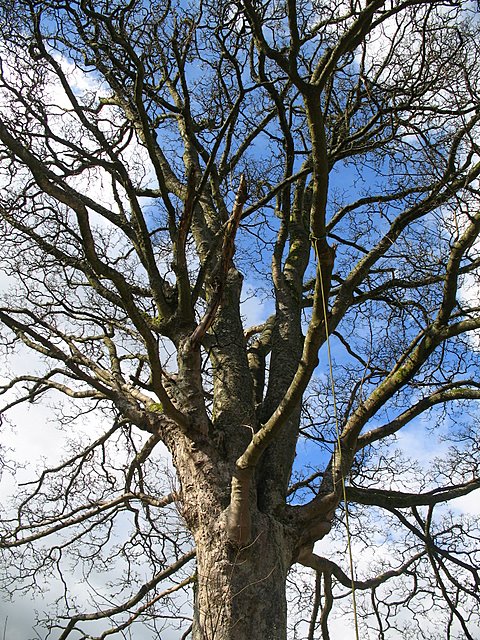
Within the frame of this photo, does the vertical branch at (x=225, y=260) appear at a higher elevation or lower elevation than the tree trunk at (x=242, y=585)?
higher

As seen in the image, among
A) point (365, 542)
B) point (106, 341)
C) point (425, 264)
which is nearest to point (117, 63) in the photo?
point (106, 341)

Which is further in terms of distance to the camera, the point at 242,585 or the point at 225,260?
the point at 225,260

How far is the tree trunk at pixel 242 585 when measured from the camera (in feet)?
10.6

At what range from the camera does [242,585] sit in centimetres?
335

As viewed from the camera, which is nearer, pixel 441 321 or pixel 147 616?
pixel 441 321

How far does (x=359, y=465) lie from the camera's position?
546cm

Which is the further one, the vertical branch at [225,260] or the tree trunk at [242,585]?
the vertical branch at [225,260]

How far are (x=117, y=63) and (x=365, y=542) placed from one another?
4.74 metres

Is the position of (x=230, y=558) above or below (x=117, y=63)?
below

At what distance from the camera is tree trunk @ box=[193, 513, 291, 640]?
3246mm

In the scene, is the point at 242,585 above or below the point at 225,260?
below

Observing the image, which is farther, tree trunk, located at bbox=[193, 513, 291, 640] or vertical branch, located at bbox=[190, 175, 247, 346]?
vertical branch, located at bbox=[190, 175, 247, 346]

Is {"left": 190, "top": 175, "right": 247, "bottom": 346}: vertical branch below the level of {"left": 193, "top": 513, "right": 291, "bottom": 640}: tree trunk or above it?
above

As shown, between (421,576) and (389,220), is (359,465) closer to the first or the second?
(421,576)
